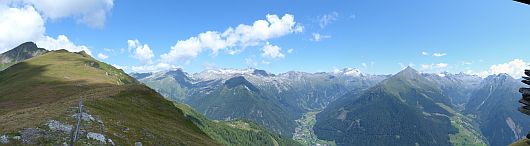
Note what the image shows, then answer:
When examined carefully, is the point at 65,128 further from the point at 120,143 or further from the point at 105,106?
the point at 105,106

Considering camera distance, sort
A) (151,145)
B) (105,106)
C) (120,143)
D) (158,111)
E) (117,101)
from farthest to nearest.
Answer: (158,111), (117,101), (105,106), (151,145), (120,143)

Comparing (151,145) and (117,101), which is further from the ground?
(117,101)

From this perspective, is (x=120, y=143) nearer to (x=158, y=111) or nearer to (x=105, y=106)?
(x=105, y=106)

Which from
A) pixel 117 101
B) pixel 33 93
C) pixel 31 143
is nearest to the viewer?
pixel 31 143

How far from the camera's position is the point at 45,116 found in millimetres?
57219

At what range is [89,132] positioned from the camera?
180 feet

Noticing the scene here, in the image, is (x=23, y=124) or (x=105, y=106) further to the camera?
(x=105, y=106)

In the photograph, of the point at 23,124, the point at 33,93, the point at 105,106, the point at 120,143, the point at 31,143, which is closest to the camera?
the point at 31,143

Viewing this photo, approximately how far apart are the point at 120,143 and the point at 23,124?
11613 mm

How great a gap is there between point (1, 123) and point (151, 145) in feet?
63.5

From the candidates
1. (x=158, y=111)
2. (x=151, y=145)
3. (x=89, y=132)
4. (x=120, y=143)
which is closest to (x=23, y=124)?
(x=89, y=132)

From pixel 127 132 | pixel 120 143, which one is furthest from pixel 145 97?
pixel 120 143

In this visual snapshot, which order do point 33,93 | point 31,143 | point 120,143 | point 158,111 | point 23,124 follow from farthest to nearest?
point 33,93 < point 158,111 < point 120,143 < point 23,124 < point 31,143

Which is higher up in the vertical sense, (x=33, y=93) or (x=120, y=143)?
(x=33, y=93)
